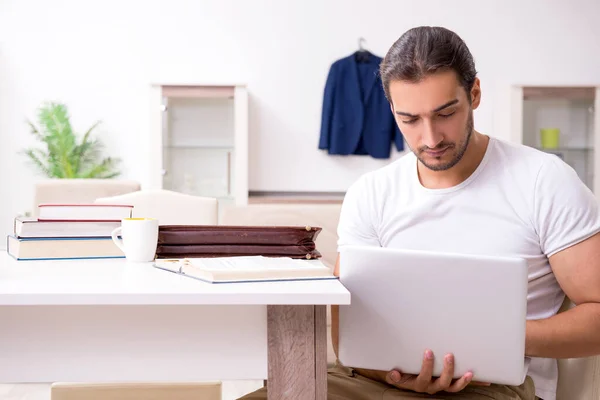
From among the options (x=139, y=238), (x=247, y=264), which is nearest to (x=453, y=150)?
(x=247, y=264)

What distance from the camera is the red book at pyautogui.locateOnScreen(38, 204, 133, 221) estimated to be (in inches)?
57.6

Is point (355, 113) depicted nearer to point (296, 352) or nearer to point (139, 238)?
point (139, 238)

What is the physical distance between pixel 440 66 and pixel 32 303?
0.88 metres

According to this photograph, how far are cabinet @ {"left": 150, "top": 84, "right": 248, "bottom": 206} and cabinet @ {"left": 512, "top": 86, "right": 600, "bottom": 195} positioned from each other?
1898mm

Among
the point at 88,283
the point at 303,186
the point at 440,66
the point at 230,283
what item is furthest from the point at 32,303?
the point at 303,186

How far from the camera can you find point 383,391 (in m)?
1.34

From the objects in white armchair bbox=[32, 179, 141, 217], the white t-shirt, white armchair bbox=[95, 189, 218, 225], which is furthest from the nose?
white armchair bbox=[32, 179, 141, 217]

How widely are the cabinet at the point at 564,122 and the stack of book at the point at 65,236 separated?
4.00m

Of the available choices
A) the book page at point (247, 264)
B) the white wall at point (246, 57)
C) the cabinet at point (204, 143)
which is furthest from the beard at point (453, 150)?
the white wall at point (246, 57)

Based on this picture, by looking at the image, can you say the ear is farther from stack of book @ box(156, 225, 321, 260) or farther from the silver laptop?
the silver laptop

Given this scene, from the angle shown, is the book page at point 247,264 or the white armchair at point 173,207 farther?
the white armchair at point 173,207

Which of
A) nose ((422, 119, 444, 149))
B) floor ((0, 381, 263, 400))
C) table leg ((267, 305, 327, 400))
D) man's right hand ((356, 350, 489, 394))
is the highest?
nose ((422, 119, 444, 149))

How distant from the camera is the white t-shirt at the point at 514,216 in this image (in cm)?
136

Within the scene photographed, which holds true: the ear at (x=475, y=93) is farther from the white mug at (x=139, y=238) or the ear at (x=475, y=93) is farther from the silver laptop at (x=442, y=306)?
the white mug at (x=139, y=238)
